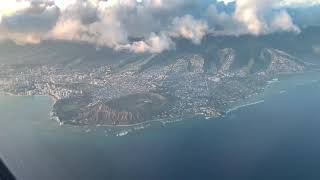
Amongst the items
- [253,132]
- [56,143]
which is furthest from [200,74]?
[56,143]

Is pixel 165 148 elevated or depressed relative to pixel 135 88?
depressed

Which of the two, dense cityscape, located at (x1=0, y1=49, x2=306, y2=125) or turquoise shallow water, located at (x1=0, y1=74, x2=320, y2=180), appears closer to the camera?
turquoise shallow water, located at (x1=0, y1=74, x2=320, y2=180)

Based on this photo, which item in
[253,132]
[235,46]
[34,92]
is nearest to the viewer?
[253,132]

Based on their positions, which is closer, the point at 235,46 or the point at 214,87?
the point at 214,87

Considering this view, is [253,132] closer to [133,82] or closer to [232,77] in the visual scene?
[133,82]

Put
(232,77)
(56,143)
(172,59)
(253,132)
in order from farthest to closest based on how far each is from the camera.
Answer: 1. (172,59)
2. (232,77)
3. (253,132)
4. (56,143)

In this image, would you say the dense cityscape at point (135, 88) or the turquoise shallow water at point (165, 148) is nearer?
the turquoise shallow water at point (165, 148)

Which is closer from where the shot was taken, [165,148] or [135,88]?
[165,148]
